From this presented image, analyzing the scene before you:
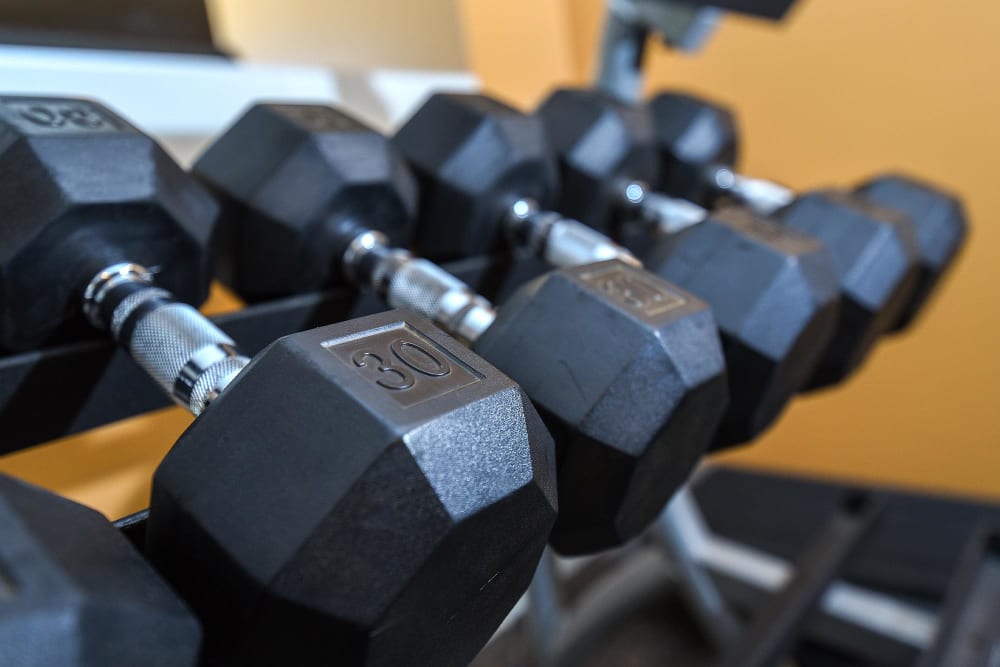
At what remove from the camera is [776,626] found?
3.67ft

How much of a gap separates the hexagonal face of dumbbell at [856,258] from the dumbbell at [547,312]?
29 cm

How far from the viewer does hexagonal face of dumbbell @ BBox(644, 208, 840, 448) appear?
52cm

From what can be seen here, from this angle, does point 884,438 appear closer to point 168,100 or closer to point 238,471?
point 168,100

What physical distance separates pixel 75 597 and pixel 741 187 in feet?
2.91

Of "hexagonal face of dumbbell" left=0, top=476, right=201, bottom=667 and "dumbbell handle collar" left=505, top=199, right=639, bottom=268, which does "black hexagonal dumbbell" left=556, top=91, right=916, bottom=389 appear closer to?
"dumbbell handle collar" left=505, top=199, right=639, bottom=268

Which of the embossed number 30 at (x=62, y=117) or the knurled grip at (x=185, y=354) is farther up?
the embossed number 30 at (x=62, y=117)

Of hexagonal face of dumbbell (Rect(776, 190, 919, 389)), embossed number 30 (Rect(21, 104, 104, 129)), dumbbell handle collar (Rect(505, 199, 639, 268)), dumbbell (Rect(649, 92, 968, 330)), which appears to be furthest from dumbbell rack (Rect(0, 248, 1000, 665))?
dumbbell (Rect(649, 92, 968, 330))

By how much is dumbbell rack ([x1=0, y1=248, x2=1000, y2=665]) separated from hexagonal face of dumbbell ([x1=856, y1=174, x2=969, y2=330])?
0.46 metres

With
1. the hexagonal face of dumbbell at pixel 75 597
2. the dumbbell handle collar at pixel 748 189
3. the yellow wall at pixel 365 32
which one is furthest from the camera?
the yellow wall at pixel 365 32

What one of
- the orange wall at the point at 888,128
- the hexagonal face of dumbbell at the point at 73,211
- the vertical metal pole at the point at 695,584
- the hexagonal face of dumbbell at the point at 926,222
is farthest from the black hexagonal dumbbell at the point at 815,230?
the vertical metal pole at the point at 695,584

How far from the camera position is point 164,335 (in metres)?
0.41

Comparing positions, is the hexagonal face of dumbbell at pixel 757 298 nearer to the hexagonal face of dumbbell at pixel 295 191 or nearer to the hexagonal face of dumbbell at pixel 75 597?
the hexagonal face of dumbbell at pixel 295 191

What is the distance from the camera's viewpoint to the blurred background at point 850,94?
116 centimetres

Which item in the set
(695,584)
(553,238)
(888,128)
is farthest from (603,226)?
(888,128)
